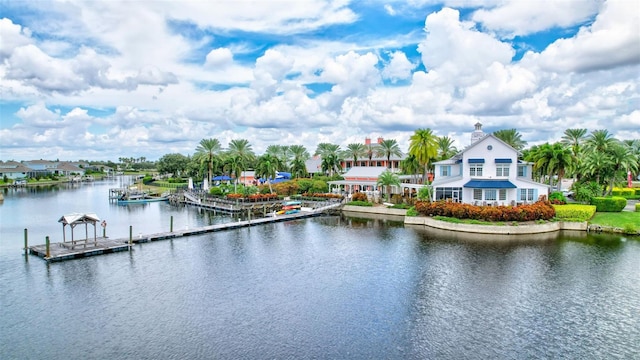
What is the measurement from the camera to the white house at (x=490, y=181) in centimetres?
4972

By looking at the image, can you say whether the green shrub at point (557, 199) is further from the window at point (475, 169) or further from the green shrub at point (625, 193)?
the green shrub at point (625, 193)

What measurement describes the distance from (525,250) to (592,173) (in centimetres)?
2703

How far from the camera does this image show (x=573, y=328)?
19688mm

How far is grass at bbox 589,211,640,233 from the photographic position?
4178 cm

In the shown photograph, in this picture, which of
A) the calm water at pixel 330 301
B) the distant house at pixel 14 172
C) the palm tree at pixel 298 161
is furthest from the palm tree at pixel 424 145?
the distant house at pixel 14 172

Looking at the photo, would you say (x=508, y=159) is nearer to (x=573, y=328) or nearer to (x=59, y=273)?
(x=573, y=328)

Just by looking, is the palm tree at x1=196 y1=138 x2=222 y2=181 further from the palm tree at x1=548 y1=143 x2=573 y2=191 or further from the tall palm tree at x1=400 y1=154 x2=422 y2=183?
the palm tree at x1=548 y1=143 x2=573 y2=191

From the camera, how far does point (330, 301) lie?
2323cm

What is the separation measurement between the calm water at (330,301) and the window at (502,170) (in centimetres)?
1378

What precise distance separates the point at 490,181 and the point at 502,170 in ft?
9.16

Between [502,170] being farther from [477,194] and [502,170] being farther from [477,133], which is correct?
[477,133]

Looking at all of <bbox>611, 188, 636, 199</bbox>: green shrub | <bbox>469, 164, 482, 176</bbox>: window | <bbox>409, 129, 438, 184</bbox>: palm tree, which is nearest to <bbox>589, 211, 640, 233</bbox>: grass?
<bbox>469, 164, 482, 176</bbox>: window

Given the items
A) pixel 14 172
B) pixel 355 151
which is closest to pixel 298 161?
pixel 355 151

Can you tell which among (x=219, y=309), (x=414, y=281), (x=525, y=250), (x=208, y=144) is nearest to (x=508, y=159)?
(x=525, y=250)
